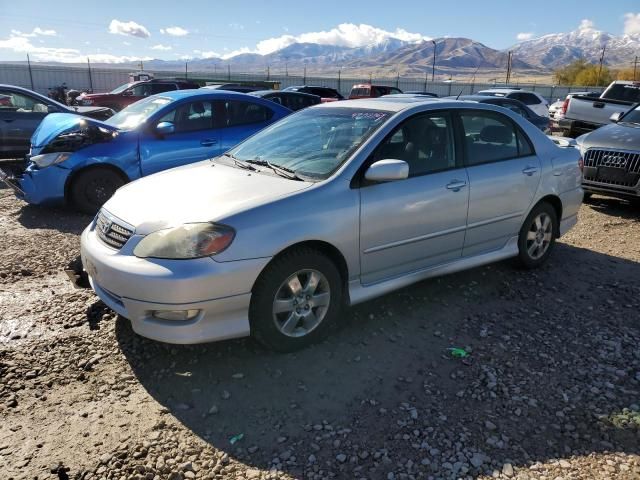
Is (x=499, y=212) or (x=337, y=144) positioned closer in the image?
(x=337, y=144)

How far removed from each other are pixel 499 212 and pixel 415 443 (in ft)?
8.18

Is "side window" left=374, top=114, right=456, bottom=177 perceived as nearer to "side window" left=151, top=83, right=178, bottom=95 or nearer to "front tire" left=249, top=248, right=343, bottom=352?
"front tire" left=249, top=248, right=343, bottom=352

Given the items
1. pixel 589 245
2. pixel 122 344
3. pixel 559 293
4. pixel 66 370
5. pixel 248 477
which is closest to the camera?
pixel 248 477

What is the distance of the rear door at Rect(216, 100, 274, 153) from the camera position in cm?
712

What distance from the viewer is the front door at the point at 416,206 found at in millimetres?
3639

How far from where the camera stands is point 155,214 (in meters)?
3.26

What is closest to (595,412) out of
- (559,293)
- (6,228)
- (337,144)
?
(559,293)

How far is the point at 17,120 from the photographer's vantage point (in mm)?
9195

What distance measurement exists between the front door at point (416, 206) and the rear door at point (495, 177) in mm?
158

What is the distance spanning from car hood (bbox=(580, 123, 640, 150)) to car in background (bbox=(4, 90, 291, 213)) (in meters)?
5.31

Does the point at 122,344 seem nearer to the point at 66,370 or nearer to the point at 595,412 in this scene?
the point at 66,370

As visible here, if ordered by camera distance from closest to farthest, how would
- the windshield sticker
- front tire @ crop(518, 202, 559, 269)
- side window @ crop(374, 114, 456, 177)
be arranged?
side window @ crop(374, 114, 456, 177) < the windshield sticker < front tire @ crop(518, 202, 559, 269)

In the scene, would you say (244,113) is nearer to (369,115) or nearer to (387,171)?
(369,115)

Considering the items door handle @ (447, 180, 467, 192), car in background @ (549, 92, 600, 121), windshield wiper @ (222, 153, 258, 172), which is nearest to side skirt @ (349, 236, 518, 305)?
door handle @ (447, 180, 467, 192)
